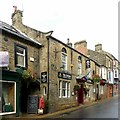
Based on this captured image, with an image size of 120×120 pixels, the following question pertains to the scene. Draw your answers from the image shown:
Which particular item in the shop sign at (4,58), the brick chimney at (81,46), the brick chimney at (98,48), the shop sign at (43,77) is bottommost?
the shop sign at (43,77)

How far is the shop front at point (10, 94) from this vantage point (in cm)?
1870

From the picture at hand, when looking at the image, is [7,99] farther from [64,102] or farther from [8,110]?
[64,102]

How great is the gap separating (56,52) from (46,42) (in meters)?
1.53

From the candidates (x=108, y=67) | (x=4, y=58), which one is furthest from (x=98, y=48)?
(x=4, y=58)

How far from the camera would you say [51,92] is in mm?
23188

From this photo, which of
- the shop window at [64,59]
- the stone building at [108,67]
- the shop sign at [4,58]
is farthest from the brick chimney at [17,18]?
the stone building at [108,67]

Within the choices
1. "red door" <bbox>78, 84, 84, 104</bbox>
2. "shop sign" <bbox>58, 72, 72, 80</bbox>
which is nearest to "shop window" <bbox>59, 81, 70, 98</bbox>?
"shop sign" <bbox>58, 72, 72, 80</bbox>

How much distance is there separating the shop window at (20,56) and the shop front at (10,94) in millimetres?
1368

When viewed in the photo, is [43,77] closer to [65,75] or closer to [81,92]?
[65,75]

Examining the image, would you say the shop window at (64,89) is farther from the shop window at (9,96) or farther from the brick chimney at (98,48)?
the brick chimney at (98,48)

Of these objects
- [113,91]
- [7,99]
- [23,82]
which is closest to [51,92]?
[23,82]

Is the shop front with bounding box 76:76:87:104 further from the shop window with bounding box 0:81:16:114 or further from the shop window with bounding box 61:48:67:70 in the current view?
the shop window with bounding box 0:81:16:114

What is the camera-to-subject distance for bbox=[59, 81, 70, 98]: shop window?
25.4 m

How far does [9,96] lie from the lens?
1956cm
